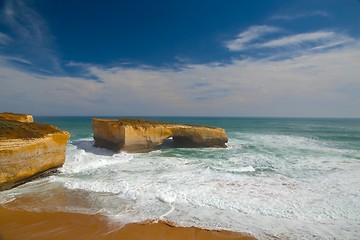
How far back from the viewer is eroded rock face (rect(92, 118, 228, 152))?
60.2ft

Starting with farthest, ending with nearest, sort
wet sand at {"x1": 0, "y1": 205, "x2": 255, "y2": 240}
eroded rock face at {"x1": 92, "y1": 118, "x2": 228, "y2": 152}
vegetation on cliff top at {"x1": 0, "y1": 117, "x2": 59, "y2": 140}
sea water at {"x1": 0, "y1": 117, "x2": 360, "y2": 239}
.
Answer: eroded rock face at {"x1": 92, "y1": 118, "x2": 228, "y2": 152} → vegetation on cliff top at {"x1": 0, "y1": 117, "x2": 59, "y2": 140} → sea water at {"x1": 0, "y1": 117, "x2": 360, "y2": 239} → wet sand at {"x1": 0, "y1": 205, "x2": 255, "y2": 240}

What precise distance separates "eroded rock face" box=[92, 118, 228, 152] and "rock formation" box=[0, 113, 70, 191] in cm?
615

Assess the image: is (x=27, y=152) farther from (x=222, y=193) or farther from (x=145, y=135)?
(x=145, y=135)

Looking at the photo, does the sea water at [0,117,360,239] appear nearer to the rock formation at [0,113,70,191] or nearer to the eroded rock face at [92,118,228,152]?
the rock formation at [0,113,70,191]

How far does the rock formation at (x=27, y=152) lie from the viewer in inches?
356

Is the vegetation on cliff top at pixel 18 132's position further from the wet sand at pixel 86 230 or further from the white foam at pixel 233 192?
the wet sand at pixel 86 230

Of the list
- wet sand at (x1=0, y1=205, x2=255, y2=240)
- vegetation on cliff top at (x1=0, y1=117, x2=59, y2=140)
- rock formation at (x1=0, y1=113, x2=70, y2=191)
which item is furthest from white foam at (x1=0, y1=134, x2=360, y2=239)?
vegetation on cliff top at (x1=0, y1=117, x2=59, y2=140)

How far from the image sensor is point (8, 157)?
29.5 feet

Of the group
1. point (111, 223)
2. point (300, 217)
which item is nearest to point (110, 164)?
point (111, 223)

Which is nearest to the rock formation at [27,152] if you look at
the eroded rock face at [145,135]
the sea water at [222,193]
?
the sea water at [222,193]

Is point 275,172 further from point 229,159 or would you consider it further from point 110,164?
point 110,164

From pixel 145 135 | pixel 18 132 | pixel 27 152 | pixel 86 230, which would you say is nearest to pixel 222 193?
pixel 86 230

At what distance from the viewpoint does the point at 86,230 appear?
248 inches

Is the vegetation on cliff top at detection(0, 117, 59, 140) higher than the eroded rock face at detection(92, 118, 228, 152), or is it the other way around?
the vegetation on cliff top at detection(0, 117, 59, 140)
